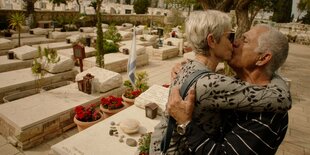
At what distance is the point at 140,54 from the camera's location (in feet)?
43.0

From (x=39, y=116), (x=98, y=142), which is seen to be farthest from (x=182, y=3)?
(x=98, y=142)

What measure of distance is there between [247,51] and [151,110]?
13.4 feet

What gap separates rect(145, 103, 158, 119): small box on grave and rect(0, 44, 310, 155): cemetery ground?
2.15 meters

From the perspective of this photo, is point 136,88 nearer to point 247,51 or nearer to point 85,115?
point 85,115

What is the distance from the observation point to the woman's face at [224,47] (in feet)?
6.45

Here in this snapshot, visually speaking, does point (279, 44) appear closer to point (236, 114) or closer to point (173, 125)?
point (236, 114)

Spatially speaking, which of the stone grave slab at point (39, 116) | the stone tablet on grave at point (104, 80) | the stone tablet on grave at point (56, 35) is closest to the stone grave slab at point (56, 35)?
the stone tablet on grave at point (56, 35)

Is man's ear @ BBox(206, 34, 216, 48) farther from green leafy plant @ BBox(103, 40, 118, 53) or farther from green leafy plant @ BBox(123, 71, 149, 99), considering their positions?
green leafy plant @ BBox(103, 40, 118, 53)

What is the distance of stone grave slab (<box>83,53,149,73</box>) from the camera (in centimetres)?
1116

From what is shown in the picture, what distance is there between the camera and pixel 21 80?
8086 mm

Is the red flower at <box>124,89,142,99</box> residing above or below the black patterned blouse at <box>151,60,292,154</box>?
below

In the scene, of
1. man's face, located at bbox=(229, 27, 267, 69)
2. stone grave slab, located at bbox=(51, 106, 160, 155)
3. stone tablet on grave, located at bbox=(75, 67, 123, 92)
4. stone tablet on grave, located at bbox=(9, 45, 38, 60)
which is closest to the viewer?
man's face, located at bbox=(229, 27, 267, 69)

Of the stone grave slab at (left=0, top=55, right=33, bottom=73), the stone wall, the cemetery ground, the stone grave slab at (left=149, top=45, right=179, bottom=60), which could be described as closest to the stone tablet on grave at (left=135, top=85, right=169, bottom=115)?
the cemetery ground

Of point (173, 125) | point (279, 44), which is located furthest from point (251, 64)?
point (173, 125)
